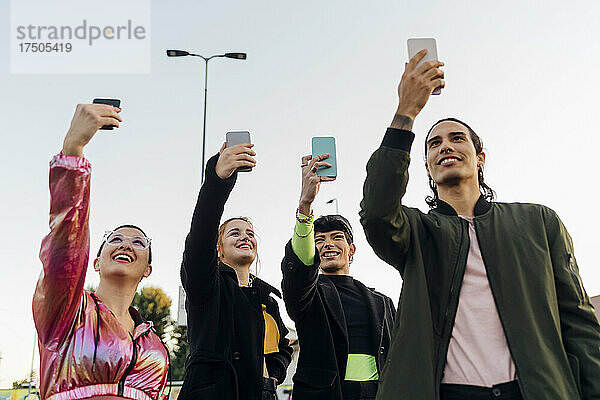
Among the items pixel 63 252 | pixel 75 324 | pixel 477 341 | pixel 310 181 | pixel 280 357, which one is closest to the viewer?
pixel 477 341

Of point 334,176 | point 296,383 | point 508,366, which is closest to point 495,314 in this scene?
point 508,366

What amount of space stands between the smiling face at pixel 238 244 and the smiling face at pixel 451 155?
1.92 metres

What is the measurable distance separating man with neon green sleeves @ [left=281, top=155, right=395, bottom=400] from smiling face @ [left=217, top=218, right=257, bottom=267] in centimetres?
49

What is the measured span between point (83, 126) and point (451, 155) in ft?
5.88

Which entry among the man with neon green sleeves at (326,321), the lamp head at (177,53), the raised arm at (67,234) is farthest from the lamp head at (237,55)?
the raised arm at (67,234)

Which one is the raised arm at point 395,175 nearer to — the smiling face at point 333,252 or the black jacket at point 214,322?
the black jacket at point 214,322

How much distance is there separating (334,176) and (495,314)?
5.81 ft

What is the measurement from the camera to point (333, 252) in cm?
501

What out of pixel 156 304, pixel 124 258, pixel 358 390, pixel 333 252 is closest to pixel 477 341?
pixel 358 390

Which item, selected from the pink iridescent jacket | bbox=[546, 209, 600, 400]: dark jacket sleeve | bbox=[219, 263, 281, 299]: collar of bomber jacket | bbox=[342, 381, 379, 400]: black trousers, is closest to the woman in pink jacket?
the pink iridescent jacket

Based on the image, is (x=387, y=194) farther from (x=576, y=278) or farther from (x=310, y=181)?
(x=310, y=181)

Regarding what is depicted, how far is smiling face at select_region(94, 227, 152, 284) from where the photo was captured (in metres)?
3.99

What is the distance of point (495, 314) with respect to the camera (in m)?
2.46

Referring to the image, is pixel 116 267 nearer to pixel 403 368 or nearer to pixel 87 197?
pixel 87 197
